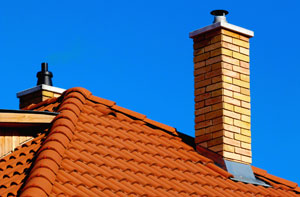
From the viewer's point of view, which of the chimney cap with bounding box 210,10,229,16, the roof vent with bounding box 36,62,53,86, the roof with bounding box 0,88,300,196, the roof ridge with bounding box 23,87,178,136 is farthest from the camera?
the roof vent with bounding box 36,62,53,86

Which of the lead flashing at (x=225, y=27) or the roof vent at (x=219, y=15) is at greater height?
the roof vent at (x=219, y=15)

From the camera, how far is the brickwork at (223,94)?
13.8 m

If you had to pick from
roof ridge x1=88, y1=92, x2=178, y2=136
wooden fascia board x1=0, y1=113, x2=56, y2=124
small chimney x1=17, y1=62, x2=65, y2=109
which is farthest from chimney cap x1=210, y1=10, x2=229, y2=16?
wooden fascia board x1=0, y1=113, x2=56, y2=124

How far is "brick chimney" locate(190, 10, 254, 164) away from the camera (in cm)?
1377

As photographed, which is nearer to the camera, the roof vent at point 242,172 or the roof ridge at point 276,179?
the roof vent at point 242,172

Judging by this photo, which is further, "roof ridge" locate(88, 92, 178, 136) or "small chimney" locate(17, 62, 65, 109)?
"small chimney" locate(17, 62, 65, 109)

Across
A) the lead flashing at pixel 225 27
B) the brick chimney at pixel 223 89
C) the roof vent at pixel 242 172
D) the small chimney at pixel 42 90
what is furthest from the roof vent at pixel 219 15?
the small chimney at pixel 42 90

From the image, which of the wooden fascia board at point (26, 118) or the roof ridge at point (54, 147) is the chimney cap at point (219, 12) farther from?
the wooden fascia board at point (26, 118)

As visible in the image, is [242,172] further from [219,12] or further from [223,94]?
[219,12]

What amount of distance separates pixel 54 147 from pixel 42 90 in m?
5.30

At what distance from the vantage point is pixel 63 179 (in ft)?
33.4

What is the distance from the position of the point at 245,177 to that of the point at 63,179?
4.35 metres

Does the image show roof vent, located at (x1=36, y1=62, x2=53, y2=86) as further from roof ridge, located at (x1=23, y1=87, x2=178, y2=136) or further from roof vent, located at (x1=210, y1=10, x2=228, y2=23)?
roof vent, located at (x1=210, y1=10, x2=228, y2=23)

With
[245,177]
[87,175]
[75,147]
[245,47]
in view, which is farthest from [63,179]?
[245,47]
